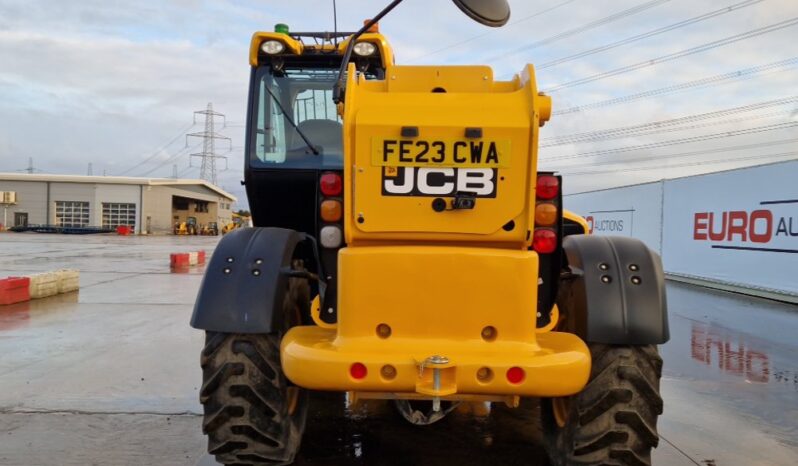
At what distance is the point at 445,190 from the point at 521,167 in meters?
0.39

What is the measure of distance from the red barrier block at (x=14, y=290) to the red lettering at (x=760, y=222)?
46.8 ft

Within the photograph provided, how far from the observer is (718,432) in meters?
4.56

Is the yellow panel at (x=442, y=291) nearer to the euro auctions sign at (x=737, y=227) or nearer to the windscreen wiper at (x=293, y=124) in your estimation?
the windscreen wiper at (x=293, y=124)

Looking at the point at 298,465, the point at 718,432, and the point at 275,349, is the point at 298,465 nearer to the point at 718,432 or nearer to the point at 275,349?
the point at 275,349

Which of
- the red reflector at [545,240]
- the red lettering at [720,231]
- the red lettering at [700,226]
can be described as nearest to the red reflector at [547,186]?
the red reflector at [545,240]

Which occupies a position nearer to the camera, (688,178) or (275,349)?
(275,349)

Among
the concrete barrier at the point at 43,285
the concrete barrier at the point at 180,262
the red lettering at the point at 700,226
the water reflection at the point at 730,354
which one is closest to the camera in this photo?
the water reflection at the point at 730,354

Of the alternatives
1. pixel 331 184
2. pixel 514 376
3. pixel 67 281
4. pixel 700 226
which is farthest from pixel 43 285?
pixel 700 226

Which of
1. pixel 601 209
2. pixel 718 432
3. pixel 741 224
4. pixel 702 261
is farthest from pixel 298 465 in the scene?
pixel 601 209

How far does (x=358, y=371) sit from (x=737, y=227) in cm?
1317

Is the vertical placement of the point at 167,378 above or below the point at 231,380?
below

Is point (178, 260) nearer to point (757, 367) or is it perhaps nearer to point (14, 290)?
point (14, 290)

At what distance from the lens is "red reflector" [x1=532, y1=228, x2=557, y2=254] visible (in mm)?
3277

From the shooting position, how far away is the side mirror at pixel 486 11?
256 centimetres
